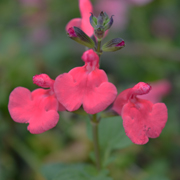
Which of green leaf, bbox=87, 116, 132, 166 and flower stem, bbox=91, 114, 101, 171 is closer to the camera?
flower stem, bbox=91, 114, 101, 171

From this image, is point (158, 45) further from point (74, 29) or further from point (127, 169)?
point (74, 29)

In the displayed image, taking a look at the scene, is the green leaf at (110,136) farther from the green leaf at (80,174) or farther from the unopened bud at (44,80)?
the unopened bud at (44,80)

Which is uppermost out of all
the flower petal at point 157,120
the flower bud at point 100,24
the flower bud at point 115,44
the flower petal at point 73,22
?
the flower bud at point 100,24

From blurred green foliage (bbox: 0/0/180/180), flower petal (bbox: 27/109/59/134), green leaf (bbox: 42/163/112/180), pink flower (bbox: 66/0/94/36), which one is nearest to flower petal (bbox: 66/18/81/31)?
pink flower (bbox: 66/0/94/36)

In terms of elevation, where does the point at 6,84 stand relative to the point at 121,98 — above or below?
below

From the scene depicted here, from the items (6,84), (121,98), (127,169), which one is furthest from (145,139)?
(6,84)

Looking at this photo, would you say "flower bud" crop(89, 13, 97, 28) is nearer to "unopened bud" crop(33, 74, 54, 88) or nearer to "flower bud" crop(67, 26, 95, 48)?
"flower bud" crop(67, 26, 95, 48)

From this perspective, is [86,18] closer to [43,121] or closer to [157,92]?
[43,121]

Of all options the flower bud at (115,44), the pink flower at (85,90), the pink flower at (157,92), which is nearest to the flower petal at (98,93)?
the pink flower at (85,90)
